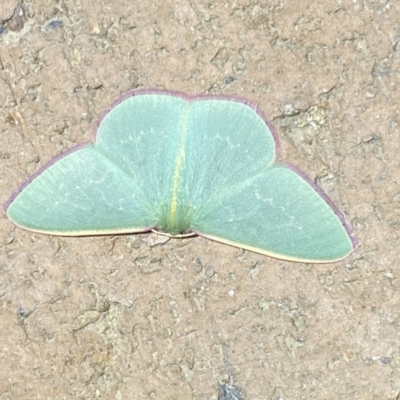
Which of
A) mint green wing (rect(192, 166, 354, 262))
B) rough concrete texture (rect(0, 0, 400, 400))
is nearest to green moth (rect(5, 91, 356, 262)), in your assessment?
mint green wing (rect(192, 166, 354, 262))

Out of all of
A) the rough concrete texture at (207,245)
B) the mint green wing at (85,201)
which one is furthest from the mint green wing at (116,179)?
the rough concrete texture at (207,245)

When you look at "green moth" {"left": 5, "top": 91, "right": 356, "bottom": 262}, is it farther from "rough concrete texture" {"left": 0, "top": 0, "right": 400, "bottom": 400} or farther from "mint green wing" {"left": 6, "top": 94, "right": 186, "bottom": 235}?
"rough concrete texture" {"left": 0, "top": 0, "right": 400, "bottom": 400}

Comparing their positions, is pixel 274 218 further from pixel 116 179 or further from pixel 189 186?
pixel 116 179

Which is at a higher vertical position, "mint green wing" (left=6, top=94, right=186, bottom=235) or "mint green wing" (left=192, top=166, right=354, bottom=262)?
"mint green wing" (left=6, top=94, right=186, bottom=235)

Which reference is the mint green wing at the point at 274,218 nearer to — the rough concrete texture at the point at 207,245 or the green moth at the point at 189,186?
the green moth at the point at 189,186

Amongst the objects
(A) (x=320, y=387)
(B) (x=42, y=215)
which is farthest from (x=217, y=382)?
(B) (x=42, y=215)

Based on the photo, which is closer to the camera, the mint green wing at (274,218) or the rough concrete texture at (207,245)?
the mint green wing at (274,218)
